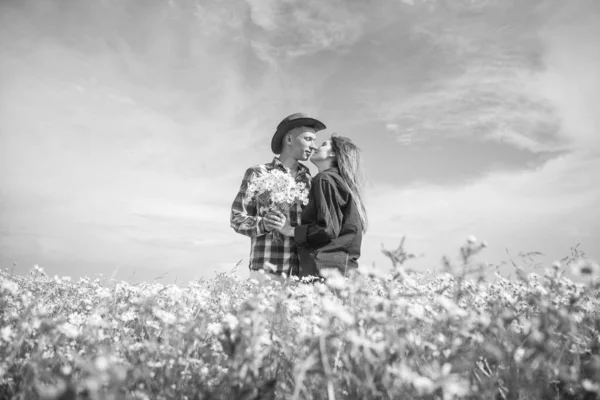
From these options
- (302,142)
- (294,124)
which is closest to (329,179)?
(302,142)

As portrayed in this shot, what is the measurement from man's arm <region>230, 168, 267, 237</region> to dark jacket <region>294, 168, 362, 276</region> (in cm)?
91

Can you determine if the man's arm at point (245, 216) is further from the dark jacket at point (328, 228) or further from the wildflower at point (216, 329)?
the wildflower at point (216, 329)

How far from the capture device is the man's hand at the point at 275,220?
23.1 ft

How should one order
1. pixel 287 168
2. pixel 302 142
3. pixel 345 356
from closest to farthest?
pixel 345 356 → pixel 302 142 → pixel 287 168

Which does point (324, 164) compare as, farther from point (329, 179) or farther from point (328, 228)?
point (328, 228)

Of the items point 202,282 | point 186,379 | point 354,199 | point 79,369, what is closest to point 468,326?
point 186,379

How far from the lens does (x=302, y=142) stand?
888cm

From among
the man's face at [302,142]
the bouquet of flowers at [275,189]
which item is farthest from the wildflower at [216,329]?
the man's face at [302,142]

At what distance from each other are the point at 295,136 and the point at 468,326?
7220 millimetres

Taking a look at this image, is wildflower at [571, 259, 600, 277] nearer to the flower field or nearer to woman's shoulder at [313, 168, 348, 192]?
the flower field

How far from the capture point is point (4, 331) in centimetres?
257

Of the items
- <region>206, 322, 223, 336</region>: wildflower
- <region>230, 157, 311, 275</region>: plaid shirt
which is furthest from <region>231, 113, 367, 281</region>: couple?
<region>206, 322, 223, 336</region>: wildflower

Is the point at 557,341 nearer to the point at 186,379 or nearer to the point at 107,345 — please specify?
the point at 186,379

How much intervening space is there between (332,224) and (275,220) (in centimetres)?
113
